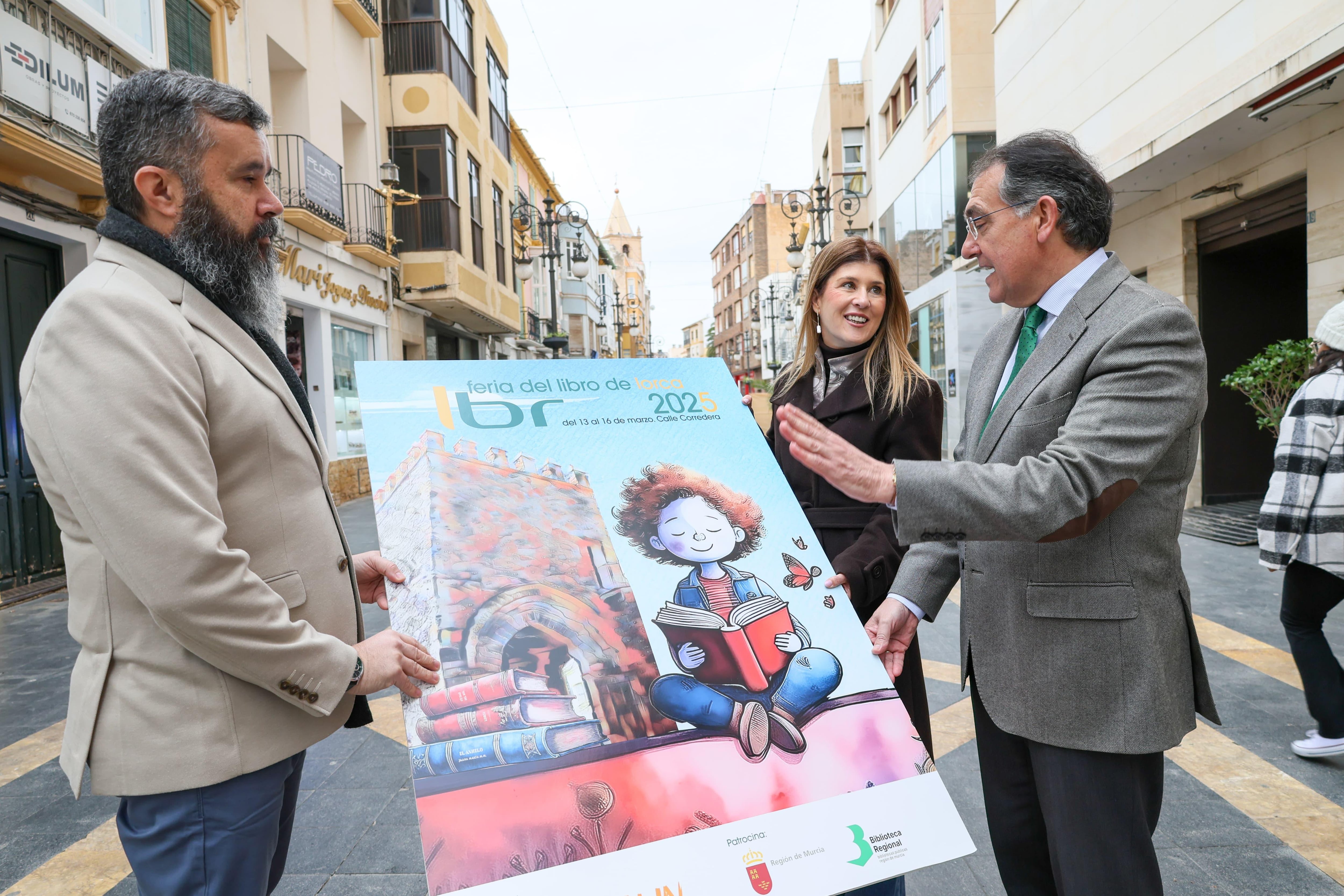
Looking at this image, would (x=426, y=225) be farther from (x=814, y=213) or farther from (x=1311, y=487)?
(x=1311, y=487)

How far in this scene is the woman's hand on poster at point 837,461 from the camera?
4.75 ft

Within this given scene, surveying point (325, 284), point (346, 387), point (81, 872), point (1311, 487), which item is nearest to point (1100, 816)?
point (1311, 487)

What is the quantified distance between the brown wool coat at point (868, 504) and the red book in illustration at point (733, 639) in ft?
1.71

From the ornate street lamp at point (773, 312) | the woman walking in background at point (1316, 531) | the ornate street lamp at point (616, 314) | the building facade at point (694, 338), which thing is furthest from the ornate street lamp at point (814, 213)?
the building facade at point (694, 338)

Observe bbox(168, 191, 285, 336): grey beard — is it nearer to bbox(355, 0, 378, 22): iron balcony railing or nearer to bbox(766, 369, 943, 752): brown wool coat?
bbox(766, 369, 943, 752): brown wool coat

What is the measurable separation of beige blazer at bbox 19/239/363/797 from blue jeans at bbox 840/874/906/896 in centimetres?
128

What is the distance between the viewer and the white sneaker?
334 centimetres

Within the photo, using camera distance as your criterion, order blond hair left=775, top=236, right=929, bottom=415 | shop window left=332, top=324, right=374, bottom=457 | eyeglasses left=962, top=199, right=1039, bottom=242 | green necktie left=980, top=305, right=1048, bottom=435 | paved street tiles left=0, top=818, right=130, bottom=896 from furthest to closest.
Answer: shop window left=332, top=324, right=374, bottom=457 → paved street tiles left=0, top=818, right=130, bottom=896 → blond hair left=775, top=236, right=929, bottom=415 → green necktie left=980, top=305, right=1048, bottom=435 → eyeglasses left=962, top=199, right=1039, bottom=242

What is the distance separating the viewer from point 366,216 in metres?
14.9

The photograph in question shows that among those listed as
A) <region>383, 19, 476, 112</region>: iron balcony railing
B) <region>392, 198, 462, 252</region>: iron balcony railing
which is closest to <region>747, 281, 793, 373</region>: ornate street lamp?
<region>392, 198, 462, 252</region>: iron balcony railing

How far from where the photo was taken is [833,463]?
1460mm

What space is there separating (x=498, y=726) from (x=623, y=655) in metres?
0.25

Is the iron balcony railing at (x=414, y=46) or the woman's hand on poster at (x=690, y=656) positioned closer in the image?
the woman's hand on poster at (x=690, y=656)

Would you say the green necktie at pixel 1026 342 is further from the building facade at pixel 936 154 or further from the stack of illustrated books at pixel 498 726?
the building facade at pixel 936 154
